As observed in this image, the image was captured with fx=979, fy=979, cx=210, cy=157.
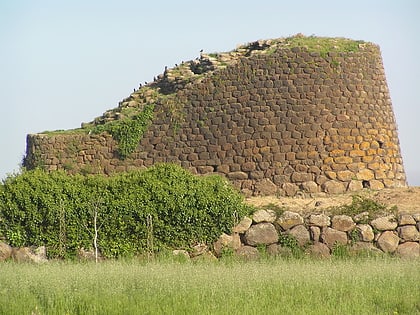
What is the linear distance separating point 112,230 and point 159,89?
9160 millimetres

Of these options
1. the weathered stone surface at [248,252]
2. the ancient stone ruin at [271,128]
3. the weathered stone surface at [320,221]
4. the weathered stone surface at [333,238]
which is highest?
the ancient stone ruin at [271,128]

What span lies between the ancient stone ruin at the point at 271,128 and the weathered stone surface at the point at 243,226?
499 centimetres

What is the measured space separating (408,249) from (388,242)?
371 mm

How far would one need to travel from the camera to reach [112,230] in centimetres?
1769

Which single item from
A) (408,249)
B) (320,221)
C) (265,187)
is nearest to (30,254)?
(320,221)

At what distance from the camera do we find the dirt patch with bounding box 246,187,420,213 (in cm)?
1995

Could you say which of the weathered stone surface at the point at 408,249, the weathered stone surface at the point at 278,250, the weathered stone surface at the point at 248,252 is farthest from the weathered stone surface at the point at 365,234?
the weathered stone surface at the point at 248,252

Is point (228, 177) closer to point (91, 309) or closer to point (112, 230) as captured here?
point (112, 230)

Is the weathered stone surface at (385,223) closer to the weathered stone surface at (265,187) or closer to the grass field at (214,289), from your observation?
the grass field at (214,289)

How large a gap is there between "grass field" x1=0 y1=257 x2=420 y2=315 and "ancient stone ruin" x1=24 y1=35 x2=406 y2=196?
311 inches

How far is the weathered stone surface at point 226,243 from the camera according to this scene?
17797 millimetres

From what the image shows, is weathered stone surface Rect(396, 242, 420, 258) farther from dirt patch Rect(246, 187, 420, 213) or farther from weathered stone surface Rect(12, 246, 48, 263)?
weathered stone surface Rect(12, 246, 48, 263)

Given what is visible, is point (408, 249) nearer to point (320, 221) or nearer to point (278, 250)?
point (320, 221)

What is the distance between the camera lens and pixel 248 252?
1766 cm
